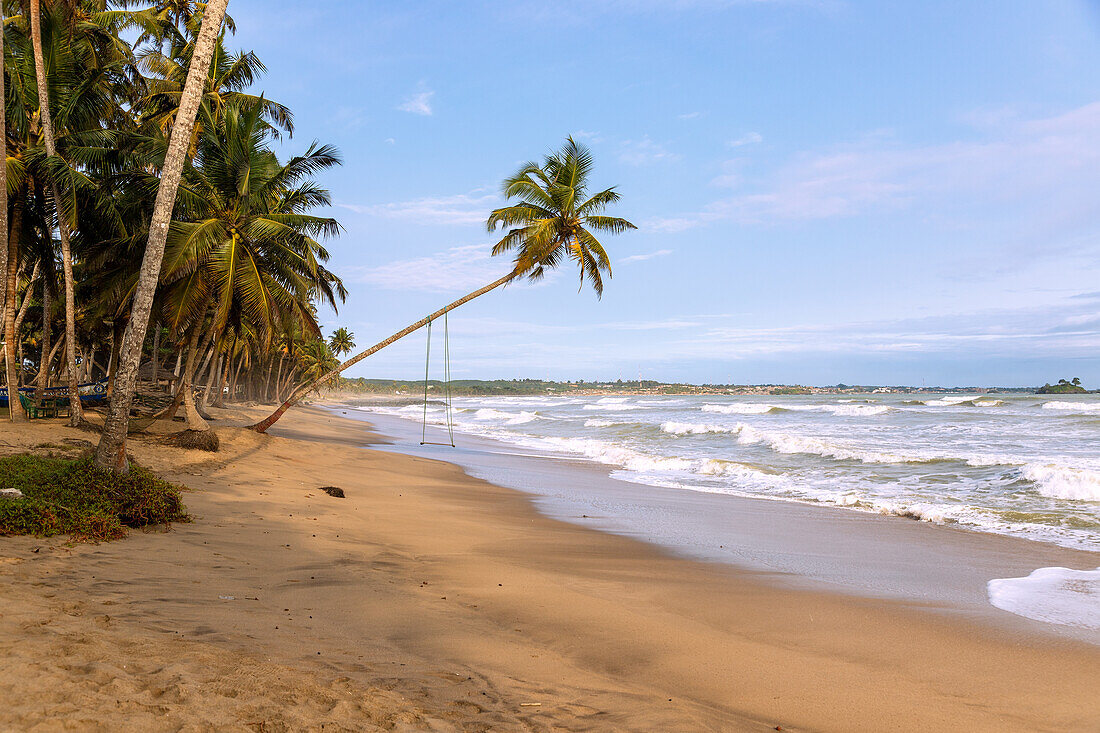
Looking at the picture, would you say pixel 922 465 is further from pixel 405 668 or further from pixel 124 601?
pixel 124 601

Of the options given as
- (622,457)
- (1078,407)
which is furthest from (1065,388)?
(622,457)

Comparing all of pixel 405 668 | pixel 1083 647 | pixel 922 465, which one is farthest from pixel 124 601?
pixel 922 465

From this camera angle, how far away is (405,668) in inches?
153

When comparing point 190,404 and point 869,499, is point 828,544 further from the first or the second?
point 190,404

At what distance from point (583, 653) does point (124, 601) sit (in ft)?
10.4

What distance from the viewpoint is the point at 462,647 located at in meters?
4.43

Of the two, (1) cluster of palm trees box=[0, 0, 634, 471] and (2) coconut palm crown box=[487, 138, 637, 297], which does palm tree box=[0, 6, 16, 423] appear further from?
(2) coconut palm crown box=[487, 138, 637, 297]

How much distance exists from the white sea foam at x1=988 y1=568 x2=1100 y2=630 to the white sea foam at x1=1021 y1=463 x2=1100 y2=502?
603 cm

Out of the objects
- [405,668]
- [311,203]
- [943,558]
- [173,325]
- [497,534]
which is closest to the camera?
[405,668]

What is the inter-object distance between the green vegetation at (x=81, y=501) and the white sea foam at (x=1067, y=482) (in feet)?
48.9

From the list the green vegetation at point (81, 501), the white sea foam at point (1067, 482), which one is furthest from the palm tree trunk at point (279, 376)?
the white sea foam at point (1067, 482)

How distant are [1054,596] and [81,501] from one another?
9.72 m

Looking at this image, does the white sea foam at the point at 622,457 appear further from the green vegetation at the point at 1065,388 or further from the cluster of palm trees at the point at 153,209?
the green vegetation at the point at 1065,388

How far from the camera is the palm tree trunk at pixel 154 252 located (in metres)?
7.55
